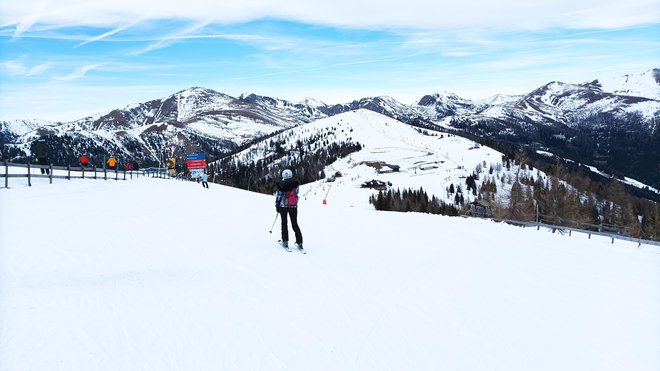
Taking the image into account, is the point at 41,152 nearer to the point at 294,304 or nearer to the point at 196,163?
the point at 196,163

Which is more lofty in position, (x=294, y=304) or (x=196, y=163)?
(x=196, y=163)

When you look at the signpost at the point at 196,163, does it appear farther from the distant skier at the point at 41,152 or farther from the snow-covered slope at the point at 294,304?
the snow-covered slope at the point at 294,304

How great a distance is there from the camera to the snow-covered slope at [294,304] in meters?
5.39

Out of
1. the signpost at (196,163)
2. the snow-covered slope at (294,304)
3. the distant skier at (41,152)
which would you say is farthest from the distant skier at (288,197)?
the signpost at (196,163)

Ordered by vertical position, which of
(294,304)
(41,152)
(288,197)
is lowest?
(294,304)

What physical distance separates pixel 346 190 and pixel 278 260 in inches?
5632

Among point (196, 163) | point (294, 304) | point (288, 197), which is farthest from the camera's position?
point (196, 163)

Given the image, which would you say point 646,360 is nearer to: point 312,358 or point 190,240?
point 312,358

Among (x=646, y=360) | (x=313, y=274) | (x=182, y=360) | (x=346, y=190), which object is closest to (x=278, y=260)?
(x=313, y=274)

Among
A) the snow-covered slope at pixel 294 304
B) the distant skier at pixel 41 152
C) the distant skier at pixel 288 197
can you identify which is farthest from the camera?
the distant skier at pixel 41 152

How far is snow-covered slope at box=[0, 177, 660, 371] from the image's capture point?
539 centimetres

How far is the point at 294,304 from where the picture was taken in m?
7.23

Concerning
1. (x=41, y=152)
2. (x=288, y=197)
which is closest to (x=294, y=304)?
(x=288, y=197)

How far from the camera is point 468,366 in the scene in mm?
5727
